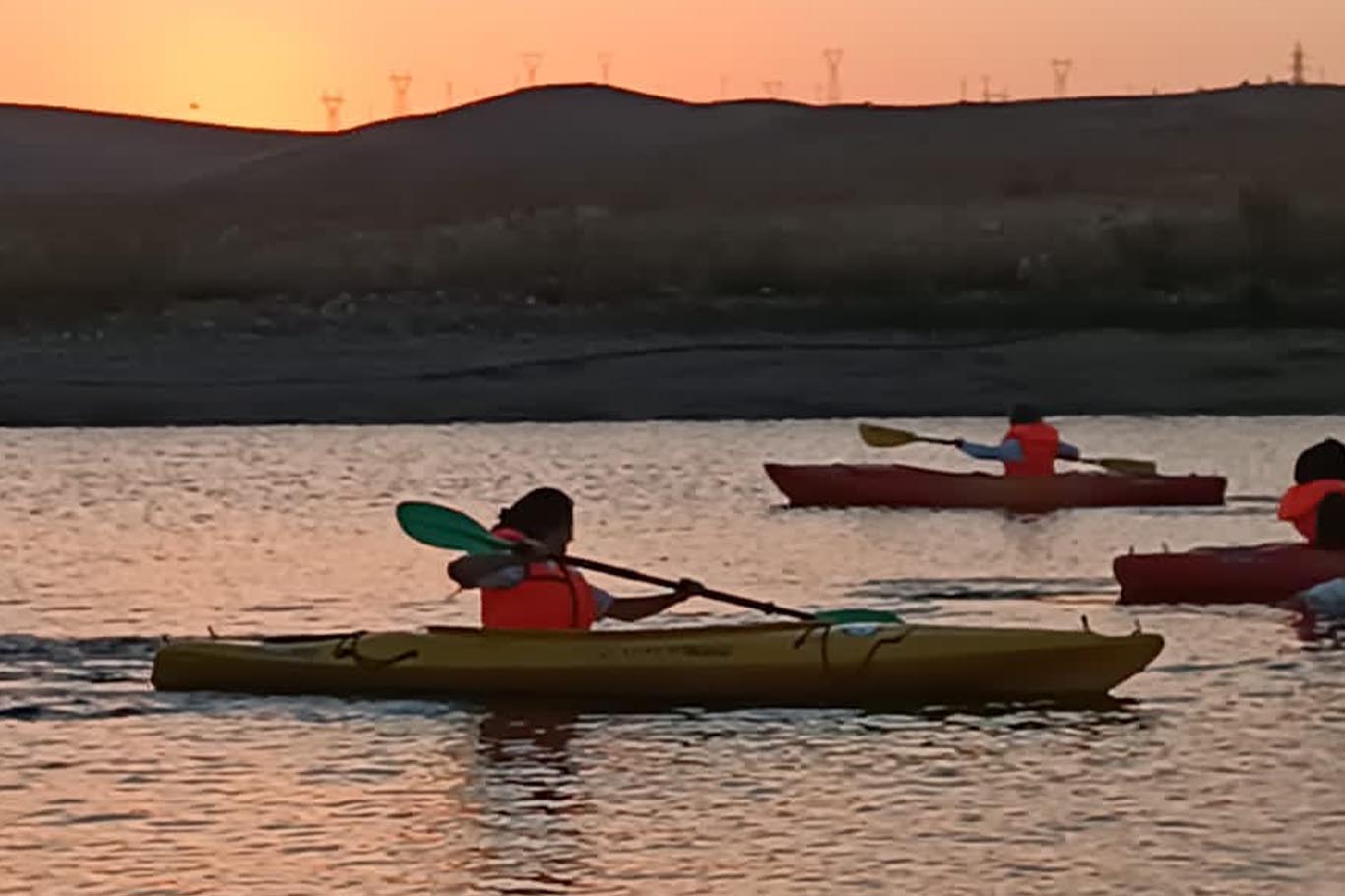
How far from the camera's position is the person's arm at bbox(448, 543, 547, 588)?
20922mm

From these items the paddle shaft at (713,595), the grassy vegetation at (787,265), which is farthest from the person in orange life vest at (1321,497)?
the grassy vegetation at (787,265)

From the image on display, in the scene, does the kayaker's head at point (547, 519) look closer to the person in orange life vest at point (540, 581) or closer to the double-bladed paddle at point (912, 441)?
the person in orange life vest at point (540, 581)

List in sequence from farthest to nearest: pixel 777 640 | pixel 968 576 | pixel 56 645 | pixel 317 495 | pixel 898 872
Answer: pixel 317 495
pixel 968 576
pixel 56 645
pixel 777 640
pixel 898 872

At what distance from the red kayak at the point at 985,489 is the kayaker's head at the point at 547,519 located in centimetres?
1658

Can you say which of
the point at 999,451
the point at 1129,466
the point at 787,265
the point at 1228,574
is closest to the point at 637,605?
the point at 1228,574

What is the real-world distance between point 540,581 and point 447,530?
2.73ft

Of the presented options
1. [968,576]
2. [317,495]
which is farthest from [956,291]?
[968,576]

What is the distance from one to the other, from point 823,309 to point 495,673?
173 feet

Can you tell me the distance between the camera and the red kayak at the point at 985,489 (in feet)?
122

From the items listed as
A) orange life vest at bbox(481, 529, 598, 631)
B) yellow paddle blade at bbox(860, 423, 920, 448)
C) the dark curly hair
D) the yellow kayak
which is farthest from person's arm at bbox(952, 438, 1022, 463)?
the dark curly hair

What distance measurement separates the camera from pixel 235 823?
17.7 m

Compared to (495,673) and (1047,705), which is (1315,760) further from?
(495,673)

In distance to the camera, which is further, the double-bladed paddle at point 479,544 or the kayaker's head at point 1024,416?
the kayaker's head at point 1024,416

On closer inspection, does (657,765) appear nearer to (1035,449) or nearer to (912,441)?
(1035,449)
